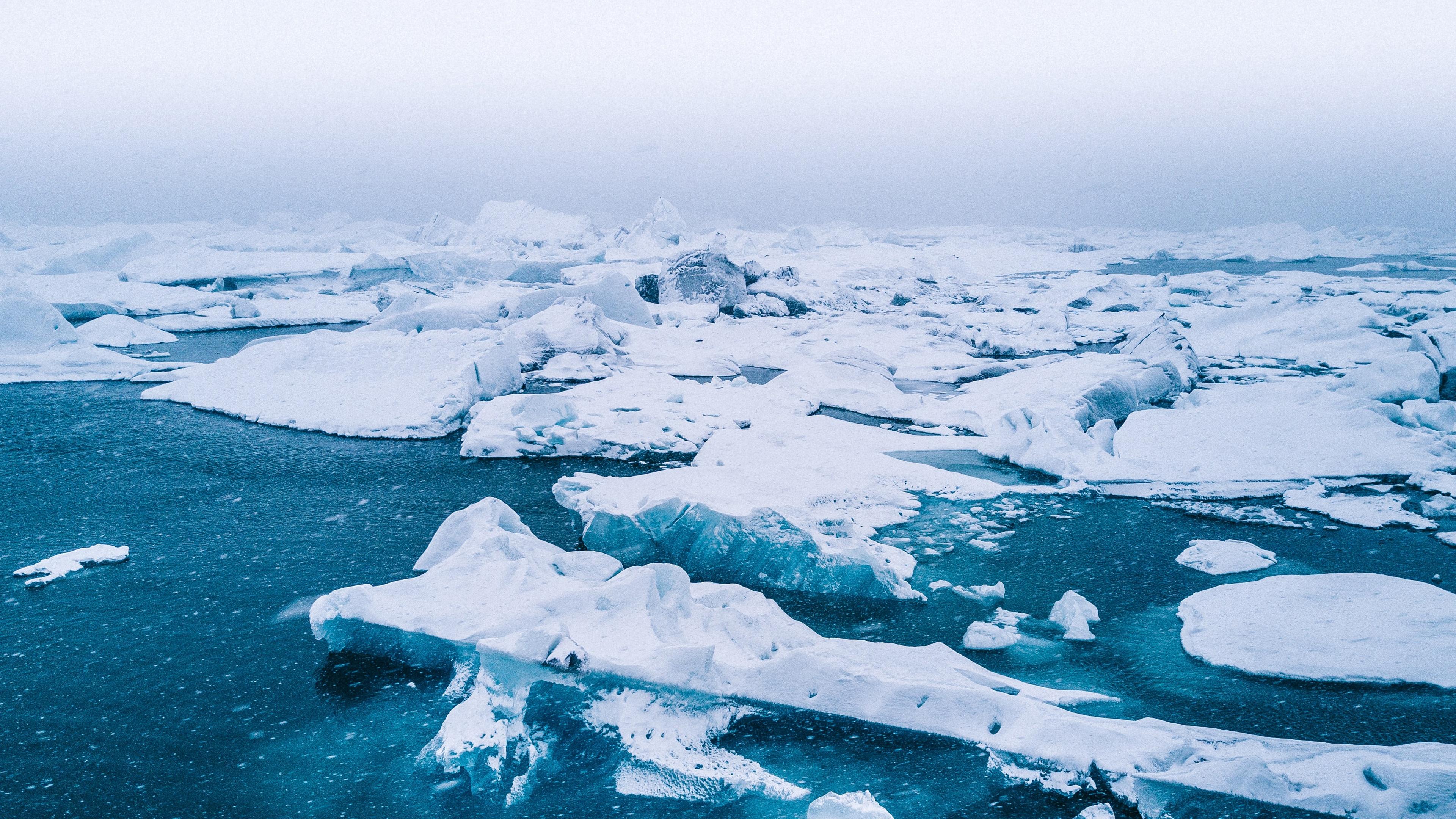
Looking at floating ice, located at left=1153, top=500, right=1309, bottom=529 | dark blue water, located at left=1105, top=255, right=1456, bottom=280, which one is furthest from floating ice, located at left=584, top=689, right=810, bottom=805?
dark blue water, located at left=1105, top=255, right=1456, bottom=280

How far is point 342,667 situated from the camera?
3.48 m

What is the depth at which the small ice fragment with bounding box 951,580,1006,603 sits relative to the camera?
405 cm

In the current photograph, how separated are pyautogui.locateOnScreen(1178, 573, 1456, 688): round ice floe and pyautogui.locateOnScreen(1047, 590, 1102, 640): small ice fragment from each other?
1.27 feet

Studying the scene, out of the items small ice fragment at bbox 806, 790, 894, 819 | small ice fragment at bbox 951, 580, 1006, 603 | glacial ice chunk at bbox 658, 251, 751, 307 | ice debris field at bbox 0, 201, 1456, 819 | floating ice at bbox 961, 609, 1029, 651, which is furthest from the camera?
glacial ice chunk at bbox 658, 251, 751, 307

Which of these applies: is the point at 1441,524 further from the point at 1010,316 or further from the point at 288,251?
the point at 288,251

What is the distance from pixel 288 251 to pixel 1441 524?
29090mm

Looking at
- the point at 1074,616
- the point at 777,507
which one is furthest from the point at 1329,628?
the point at 777,507

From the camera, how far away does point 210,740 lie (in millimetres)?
2990

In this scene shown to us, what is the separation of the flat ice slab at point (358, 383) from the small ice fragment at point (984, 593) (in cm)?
519

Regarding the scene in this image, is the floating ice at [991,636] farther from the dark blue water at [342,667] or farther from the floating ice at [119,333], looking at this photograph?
the floating ice at [119,333]

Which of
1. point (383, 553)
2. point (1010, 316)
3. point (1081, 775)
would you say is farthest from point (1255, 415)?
point (1010, 316)

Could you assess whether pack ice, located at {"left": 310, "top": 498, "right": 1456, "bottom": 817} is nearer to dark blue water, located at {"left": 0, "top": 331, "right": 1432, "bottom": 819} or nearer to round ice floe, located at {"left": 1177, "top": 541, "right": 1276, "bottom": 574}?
dark blue water, located at {"left": 0, "top": 331, "right": 1432, "bottom": 819}

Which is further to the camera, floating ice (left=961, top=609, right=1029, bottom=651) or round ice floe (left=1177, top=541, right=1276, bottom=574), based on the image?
round ice floe (left=1177, top=541, right=1276, bottom=574)

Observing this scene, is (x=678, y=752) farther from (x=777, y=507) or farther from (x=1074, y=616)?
Result: (x=1074, y=616)
